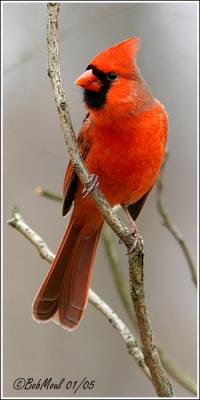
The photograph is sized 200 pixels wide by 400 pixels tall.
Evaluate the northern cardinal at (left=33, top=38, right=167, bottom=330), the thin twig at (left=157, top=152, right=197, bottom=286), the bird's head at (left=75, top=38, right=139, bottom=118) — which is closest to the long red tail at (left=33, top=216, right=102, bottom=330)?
the northern cardinal at (left=33, top=38, right=167, bottom=330)

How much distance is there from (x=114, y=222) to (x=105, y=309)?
48 cm

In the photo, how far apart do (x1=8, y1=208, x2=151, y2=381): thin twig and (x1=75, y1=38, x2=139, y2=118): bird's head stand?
629 millimetres

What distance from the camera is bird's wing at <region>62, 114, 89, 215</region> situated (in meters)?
3.17

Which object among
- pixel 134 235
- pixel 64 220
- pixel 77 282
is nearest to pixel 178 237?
pixel 134 235

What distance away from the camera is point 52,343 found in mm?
4488

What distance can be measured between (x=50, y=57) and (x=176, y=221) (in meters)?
3.06

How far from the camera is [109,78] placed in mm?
3053

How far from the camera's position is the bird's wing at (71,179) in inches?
125

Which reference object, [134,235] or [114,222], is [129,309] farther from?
[114,222]

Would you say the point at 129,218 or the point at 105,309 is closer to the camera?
the point at 105,309

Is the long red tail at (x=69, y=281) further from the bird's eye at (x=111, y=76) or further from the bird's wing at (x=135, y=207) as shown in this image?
the bird's eye at (x=111, y=76)

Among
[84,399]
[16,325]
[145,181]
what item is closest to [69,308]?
[84,399]

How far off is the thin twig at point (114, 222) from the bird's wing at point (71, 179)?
2.22ft

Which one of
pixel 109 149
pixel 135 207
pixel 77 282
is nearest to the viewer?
pixel 109 149
